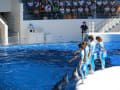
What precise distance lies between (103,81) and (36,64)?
581 centimetres

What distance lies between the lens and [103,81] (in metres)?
10.2

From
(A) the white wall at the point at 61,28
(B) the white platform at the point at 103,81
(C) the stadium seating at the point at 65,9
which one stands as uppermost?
(C) the stadium seating at the point at 65,9

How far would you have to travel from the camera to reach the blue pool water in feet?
36.9

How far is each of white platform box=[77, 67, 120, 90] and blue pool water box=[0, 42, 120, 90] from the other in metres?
1.32

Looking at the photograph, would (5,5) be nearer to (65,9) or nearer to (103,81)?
(65,9)

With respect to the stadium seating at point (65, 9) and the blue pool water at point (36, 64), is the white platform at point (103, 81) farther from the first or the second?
the stadium seating at point (65, 9)

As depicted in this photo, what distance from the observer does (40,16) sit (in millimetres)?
25609

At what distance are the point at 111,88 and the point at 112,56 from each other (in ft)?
28.0

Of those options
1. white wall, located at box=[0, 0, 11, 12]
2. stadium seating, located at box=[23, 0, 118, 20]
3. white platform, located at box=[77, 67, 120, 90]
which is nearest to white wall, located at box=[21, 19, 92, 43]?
stadium seating, located at box=[23, 0, 118, 20]

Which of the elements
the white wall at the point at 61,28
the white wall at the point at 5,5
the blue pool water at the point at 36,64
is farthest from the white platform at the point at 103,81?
the white wall at the point at 5,5

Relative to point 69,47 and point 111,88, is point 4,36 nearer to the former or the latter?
point 69,47

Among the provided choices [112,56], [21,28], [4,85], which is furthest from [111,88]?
[21,28]

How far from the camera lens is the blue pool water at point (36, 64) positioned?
1126cm

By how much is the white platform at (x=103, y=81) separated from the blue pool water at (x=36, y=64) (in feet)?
4.34
